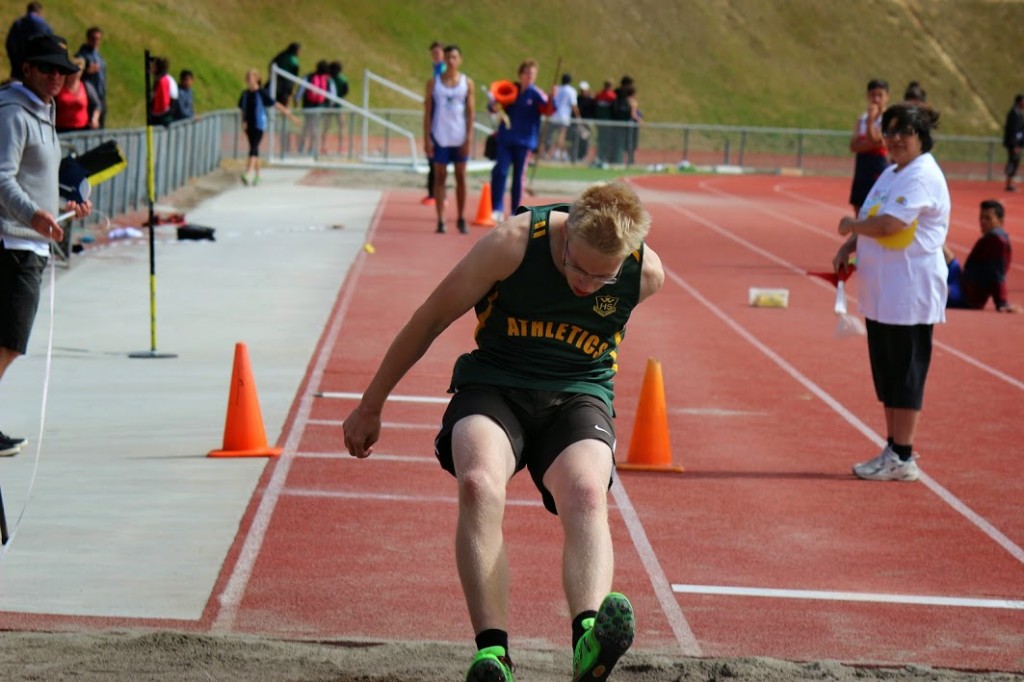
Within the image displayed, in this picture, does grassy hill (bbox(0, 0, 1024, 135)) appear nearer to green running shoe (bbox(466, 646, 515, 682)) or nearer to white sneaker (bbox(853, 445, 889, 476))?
white sneaker (bbox(853, 445, 889, 476))

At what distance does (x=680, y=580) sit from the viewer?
7000 mm

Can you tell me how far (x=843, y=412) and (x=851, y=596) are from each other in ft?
14.3

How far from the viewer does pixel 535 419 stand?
209 inches

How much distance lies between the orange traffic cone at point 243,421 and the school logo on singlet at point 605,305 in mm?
3845

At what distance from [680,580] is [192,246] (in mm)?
12899

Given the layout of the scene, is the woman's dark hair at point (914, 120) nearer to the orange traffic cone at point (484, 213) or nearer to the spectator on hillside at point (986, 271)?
the spectator on hillside at point (986, 271)

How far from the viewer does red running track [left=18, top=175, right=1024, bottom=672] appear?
6340mm

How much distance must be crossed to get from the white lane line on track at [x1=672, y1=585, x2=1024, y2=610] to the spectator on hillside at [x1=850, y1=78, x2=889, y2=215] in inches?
395

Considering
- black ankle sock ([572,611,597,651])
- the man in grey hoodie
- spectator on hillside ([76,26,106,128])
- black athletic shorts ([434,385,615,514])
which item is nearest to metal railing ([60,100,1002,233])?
spectator on hillside ([76,26,106,128])

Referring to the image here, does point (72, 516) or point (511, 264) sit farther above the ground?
point (511, 264)

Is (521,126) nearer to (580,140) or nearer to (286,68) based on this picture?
(286,68)

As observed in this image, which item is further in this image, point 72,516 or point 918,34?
point 918,34

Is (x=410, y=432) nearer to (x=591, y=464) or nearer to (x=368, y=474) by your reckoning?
(x=368, y=474)

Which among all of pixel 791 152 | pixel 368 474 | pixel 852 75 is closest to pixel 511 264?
pixel 368 474
